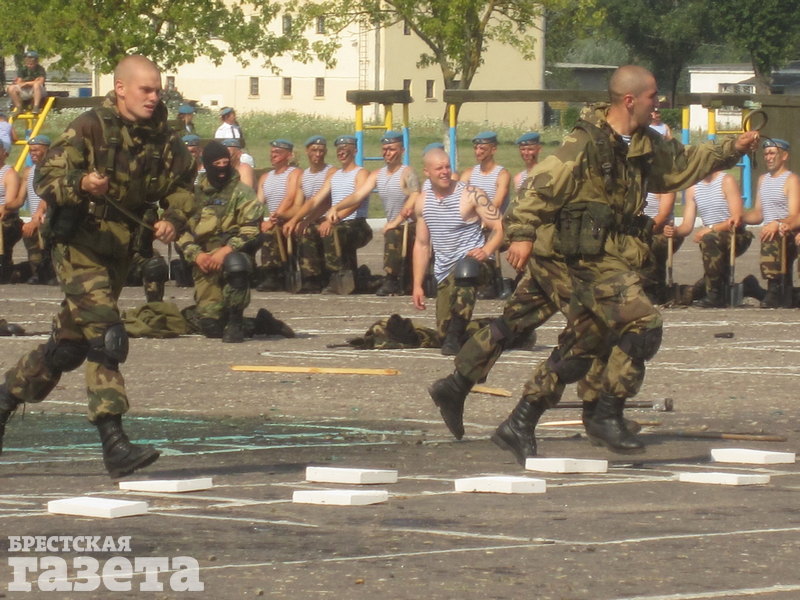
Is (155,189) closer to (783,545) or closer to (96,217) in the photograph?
(96,217)

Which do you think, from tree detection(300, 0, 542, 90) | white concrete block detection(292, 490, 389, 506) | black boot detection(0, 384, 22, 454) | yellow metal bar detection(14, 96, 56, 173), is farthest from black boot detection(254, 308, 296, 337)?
tree detection(300, 0, 542, 90)

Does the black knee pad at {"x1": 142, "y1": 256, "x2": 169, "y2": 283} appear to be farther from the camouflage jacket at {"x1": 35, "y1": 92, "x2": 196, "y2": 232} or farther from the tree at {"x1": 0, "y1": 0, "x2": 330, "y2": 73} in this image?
the tree at {"x1": 0, "y1": 0, "x2": 330, "y2": 73}

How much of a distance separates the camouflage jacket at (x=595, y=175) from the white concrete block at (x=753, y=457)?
1195 mm

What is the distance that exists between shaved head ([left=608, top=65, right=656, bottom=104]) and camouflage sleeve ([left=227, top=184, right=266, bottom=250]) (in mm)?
6823

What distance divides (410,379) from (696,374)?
194cm

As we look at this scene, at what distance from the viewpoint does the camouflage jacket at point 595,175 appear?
334 inches

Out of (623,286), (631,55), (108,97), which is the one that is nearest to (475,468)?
(623,286)

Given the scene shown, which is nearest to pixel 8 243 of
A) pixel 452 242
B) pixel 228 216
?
pixel 228 216

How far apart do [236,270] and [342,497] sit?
781 cm

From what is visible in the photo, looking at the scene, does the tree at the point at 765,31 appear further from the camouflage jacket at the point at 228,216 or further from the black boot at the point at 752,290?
the camouflage jacket at the point at 228,216

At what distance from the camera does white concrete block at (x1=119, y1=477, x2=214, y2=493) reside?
750cm

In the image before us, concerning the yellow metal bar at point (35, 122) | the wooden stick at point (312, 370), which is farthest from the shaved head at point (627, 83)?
the yellow metal bar at point (35, 122)

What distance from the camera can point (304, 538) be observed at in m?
6.43

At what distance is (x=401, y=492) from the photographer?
24.8ft
